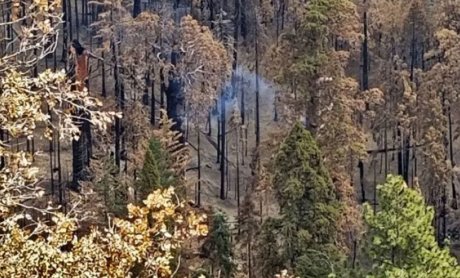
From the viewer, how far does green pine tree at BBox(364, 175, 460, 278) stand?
17562 mm

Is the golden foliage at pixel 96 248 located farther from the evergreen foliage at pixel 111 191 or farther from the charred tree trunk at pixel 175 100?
the charred tree trunk at pixel 175 100

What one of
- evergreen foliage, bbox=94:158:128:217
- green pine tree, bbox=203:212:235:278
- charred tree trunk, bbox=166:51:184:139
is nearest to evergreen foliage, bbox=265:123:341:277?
green pine tree, bbox=203:212:235:278

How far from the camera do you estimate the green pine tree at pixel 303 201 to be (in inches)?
924

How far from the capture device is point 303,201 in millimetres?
23984

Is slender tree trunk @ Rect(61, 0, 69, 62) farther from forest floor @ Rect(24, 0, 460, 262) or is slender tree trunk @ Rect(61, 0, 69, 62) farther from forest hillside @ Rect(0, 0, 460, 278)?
forest floor @ Rect(24, 0, 460, 262)

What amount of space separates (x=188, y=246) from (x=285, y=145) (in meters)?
5.78

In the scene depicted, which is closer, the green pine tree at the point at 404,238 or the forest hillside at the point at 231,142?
the forest hillside at the point at 231,142

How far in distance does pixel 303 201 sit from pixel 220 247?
554 cm

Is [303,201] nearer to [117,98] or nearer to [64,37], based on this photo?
[117,98]

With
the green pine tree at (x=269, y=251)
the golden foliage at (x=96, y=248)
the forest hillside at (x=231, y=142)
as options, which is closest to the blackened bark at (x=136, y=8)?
the forest hillside at (x=231, y=142)

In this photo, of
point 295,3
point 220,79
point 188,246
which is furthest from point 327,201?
point 295,3

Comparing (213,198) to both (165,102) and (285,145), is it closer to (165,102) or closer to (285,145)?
(165,102)

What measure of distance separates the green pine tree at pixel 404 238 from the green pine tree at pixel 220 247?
1101cm

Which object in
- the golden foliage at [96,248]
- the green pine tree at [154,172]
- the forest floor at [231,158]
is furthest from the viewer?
the forest floor at [231,158]
